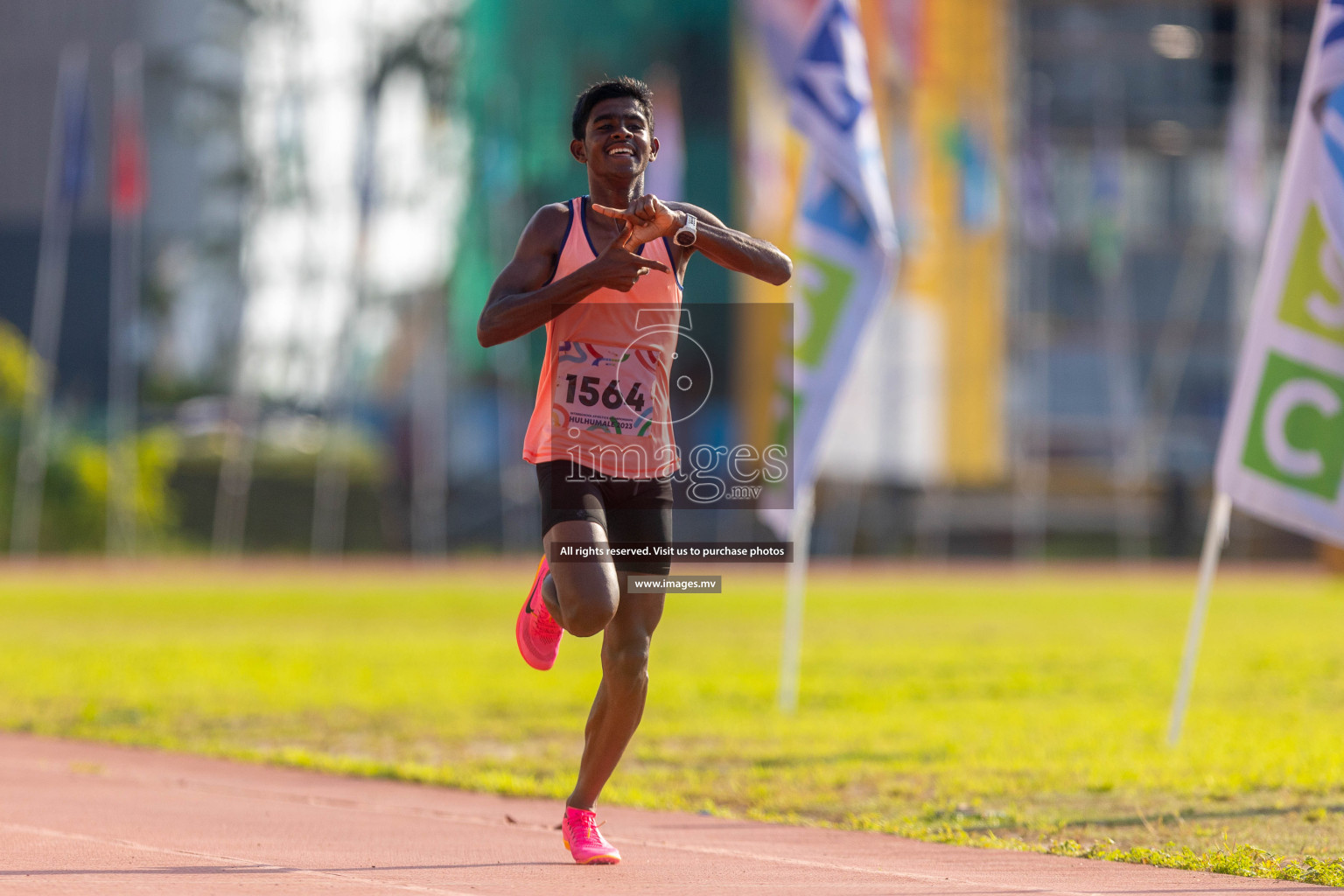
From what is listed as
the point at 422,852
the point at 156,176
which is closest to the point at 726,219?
the point at 156,176

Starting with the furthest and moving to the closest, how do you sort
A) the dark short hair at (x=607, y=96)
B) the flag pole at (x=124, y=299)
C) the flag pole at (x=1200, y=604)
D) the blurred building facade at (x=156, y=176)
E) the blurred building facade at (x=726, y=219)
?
the blurred building facade at (x=156, y=176), the blurred building facade at (x=726, y=219), the flag pole at (x=124, y=299), the flag pole at (x=1200, y=604), the dark short hair at (x=607, y=96)

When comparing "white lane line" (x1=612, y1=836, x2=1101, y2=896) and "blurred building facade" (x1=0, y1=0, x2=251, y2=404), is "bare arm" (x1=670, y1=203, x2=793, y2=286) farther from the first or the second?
"blurred building facade" (x1=0, y1=0, x2=251, y2=404)

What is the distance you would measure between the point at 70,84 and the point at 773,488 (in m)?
26.6

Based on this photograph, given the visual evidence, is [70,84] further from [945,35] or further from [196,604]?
[945,35]

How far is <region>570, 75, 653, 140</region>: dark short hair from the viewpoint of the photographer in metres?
6.11

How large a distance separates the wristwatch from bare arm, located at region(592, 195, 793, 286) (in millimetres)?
16

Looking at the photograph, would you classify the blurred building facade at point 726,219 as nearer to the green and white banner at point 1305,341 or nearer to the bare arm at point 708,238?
the green and white banner at point 1305,341

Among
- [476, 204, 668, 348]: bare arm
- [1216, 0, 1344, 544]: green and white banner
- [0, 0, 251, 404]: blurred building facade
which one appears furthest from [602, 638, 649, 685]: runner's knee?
[0, 0, 251, 404]: blurred building facade

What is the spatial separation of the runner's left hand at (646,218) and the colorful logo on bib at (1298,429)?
4.95m

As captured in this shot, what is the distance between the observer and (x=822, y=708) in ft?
43.3

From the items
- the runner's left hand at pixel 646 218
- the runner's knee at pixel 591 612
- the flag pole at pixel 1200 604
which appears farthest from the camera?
the flag pole at pixel 1200 604

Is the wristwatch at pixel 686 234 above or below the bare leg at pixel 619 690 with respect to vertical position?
above

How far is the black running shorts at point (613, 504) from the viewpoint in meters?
6.11

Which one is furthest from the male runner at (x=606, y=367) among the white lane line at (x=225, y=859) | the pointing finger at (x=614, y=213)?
the white lane line at (x=225, y=859)
